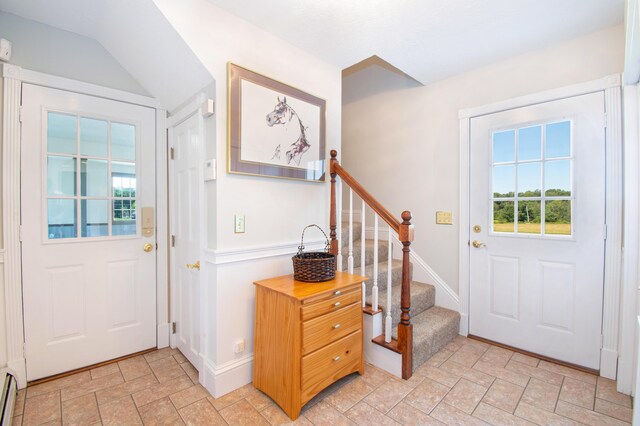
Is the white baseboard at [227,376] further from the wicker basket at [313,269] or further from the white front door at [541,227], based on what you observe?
the white front door at [541,227]

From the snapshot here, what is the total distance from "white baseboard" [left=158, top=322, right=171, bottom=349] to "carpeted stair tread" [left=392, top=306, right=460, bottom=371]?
1.95 metres

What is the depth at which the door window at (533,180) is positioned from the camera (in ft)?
→ 7.38

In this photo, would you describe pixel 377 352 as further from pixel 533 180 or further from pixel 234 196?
pixel 533 180

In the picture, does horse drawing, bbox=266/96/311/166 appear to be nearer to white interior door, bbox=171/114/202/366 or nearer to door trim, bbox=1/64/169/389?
white interior door, bbox=171/114/202/366

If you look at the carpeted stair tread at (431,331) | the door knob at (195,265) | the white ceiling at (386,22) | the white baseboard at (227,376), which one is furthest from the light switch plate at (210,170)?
the carpeted stair tread at (431,331)

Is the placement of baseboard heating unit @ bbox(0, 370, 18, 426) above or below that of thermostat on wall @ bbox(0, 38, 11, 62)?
below

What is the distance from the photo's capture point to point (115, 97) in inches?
89.5

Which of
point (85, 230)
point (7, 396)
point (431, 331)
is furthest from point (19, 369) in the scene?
point (431, 331)

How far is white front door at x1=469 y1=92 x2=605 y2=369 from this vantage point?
6.98 ft

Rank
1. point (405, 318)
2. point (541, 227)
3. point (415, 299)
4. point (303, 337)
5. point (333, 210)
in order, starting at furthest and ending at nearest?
1. point (415, 299)
2. point (333, 210)
3. point (541, 227)
4. point (405, 318)
5. point (303, 337)

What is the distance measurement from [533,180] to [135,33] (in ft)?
10.4

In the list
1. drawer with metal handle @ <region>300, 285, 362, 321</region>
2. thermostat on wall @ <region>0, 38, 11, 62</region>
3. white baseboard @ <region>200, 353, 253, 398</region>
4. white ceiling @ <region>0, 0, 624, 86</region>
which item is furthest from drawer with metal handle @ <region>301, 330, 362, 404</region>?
thermostat on wall @ <region>0, 38, 11, 62</region>

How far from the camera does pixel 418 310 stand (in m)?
2.68

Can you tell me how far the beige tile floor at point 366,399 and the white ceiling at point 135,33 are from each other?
81.7 inches
